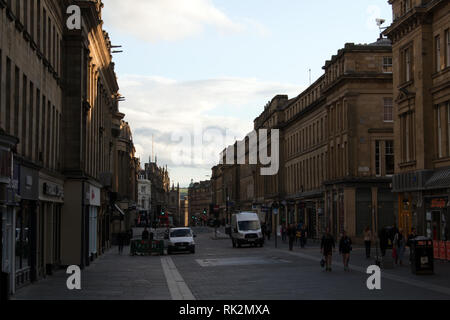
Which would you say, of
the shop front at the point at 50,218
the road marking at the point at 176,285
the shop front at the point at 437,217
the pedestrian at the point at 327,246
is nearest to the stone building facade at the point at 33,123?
the shop front at the point at 50,218

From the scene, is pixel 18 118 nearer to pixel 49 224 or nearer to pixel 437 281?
pixel 49 224

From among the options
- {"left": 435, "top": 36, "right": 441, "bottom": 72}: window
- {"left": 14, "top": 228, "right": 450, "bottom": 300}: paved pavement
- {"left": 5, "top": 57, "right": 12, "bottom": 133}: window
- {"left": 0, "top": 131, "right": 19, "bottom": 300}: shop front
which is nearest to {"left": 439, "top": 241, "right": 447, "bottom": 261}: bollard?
{"left": 14, "top": 228, "right": 450, "bottom": 300}: paved pavement

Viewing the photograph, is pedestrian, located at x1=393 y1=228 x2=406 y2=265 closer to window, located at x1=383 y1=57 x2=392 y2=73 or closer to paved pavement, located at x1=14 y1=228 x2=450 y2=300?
paved pavement, located at x1=14 y1=228 x2=450 y2=300

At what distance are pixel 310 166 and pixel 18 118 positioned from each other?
182 feet

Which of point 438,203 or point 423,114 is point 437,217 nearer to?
point 438,203

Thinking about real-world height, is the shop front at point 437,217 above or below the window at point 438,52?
below

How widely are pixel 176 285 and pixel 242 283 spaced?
6.88ft

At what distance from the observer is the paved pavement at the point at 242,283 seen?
A: 1942 cm

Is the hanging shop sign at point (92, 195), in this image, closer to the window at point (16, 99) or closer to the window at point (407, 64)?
the window at point (16, 99)

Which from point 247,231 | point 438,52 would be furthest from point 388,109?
point 438,52

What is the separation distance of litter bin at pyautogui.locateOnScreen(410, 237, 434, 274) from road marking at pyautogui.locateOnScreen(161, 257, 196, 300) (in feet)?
27.3

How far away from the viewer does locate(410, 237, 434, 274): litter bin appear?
2589 centimetres

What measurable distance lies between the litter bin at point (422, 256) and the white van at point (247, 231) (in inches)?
1109
